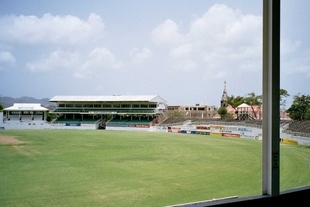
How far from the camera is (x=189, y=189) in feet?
20.7

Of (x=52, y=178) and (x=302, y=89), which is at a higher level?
(x=302, y=89)


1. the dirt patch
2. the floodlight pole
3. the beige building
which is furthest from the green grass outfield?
the floodlight pole

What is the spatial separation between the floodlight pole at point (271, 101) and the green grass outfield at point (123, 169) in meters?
2.20

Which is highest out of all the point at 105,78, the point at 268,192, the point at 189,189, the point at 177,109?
the point at 105,78

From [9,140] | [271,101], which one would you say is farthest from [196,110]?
[271,101]

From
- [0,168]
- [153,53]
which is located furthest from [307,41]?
[0,168]

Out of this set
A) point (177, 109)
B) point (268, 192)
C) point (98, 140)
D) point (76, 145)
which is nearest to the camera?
point (268, 192)

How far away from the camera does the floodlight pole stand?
47.6 inches

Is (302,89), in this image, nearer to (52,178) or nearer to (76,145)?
(52,178)

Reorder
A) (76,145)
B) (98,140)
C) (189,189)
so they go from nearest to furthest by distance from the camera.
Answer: (189,189), (76,145), (98,140)

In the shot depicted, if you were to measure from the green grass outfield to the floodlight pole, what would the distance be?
2204 millimetres

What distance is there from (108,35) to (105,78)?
1.43 meters

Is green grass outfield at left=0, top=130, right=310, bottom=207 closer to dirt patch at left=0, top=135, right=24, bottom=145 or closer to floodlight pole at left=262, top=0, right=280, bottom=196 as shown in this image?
dirt patch at left=0, top=135, right=24, bottom=145

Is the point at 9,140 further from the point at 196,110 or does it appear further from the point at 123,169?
the point at 196,110
